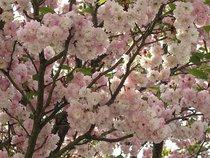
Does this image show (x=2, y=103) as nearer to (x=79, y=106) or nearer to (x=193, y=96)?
(x=79, y=106)

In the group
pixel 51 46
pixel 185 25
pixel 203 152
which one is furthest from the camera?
pixel 203 152

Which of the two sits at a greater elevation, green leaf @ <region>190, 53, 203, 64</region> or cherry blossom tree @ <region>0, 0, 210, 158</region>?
green leaf @ <region>190, 53, 203, 64</region>

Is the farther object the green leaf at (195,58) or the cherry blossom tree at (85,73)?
the green leaf at (195,58)

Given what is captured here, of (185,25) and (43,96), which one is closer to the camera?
(185,25)

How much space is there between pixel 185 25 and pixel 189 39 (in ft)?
0.65

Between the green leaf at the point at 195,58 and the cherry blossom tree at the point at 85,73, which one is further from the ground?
the green leaf at the point at 195,58

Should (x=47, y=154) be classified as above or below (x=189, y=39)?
below

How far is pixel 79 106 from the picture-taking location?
5523 mm

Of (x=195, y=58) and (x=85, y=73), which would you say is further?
(x=195, y=58)

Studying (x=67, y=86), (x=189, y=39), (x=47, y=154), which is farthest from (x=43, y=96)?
(x=189, y=39)

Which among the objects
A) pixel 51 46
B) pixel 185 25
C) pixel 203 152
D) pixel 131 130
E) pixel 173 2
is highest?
pixel 203 152

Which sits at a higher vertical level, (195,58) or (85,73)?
(195,58)

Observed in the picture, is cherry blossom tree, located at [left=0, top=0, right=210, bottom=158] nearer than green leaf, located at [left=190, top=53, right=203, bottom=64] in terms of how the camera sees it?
Yes

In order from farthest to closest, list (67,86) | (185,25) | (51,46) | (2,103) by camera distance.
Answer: (67,86) → (2,103) → (185,25) → (51,46)
